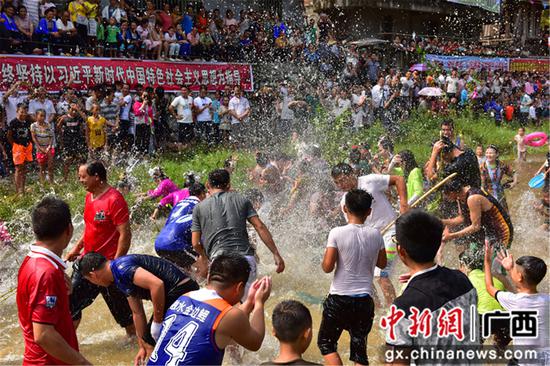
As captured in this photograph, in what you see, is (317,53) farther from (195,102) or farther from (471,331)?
(471,331)

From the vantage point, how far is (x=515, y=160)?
16719 millimetres

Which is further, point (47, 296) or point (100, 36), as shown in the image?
point (100, 36)

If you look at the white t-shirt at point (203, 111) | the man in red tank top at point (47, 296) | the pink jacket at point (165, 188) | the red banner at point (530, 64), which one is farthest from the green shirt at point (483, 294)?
the red banner at point (530, 64)

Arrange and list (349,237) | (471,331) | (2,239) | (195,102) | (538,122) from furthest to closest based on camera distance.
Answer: (538,122), (195,102), (2,239), (349,237), (471,331)

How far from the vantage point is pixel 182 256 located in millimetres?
5680

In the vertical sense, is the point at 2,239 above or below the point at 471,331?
below

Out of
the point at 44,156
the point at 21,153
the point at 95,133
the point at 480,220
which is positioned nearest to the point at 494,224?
the point at 480,220

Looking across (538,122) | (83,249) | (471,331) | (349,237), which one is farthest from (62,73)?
(538,122)

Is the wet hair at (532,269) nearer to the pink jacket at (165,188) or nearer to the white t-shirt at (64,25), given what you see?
the pink jacket at (165,188)

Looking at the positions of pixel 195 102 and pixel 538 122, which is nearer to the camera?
pixel 195 102

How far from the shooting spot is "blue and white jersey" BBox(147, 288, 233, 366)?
2.98m

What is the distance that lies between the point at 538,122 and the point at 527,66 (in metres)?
5.36

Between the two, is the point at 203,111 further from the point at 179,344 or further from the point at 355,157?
the point at 179,344

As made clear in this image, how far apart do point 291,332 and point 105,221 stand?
2.86 meters
